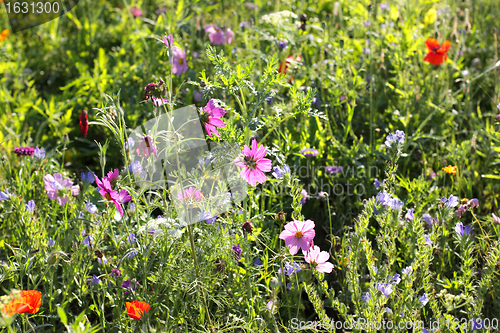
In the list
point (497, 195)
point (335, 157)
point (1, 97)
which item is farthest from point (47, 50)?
point (497, 195)

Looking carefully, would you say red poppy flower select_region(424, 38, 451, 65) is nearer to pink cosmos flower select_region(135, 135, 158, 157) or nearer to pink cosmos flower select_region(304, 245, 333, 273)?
pink cosmos flower select_region(304, 245, 333, 273)

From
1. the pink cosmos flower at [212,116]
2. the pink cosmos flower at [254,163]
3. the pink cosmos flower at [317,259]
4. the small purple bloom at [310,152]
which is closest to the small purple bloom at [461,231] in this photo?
the pink cosmos flower at [317,259]

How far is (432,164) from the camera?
1992mm

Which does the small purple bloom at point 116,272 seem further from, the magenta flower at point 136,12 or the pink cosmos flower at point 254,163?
the magenta flower at point 136,12

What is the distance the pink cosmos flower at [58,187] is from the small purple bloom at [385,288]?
44.2 inches

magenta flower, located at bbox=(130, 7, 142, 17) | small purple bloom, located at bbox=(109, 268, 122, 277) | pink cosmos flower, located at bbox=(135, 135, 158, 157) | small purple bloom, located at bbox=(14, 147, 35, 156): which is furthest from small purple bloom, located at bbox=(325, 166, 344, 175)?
magenta flower, located at bbox=(130, 7, 142, 17)

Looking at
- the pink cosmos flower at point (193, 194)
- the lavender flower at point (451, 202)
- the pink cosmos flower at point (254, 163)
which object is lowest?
the lavender flower at point (451, 202)

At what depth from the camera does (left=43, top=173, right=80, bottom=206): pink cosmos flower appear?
4.79ft

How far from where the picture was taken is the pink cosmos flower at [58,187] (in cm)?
146

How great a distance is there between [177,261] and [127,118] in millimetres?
1050

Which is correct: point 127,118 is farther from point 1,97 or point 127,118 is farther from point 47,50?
point 47,50

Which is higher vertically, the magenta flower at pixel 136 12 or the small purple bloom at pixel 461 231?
the magenta flower at pixel 136 12

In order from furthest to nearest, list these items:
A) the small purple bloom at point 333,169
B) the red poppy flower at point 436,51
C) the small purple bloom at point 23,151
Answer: the red poppy flower at point 436,51 < the small purple bloom at point 333,169 < the small purple bloom at point 23,151

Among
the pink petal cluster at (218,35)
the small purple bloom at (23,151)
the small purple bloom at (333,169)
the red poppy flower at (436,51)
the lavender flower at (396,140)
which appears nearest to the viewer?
the lavender flower at (396,140)
